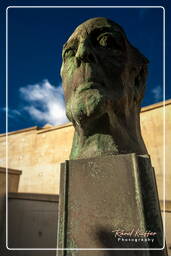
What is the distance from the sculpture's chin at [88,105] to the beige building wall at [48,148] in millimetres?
5525

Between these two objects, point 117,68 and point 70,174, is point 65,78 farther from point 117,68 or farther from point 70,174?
point 70,174

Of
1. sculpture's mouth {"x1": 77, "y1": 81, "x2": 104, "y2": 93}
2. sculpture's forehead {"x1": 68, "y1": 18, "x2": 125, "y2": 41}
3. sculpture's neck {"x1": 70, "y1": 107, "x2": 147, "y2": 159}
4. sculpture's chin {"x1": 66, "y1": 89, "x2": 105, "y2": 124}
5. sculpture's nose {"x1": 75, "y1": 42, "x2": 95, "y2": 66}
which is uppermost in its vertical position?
sculpture's forehead {"x1": 68, "y1": 18, "x2": 125, "y2": 41}

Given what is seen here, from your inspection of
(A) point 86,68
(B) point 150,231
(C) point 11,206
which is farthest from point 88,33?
(C) point 11,206

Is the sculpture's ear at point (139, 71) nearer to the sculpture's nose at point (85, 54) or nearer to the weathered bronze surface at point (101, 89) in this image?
the weathered bronze surface at point (101, 89)

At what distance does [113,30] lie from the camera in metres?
1.78

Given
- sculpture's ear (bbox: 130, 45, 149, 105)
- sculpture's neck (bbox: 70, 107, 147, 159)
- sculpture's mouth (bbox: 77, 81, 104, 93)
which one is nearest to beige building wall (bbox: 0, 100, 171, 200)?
sculpture's ear (bbox: 130, 45, 149, 105)

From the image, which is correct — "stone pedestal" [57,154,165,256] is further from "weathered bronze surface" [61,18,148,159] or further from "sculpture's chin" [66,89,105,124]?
"sculpture's chin" [66,89,105,124]

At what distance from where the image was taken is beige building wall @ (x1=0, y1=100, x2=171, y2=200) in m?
6.76

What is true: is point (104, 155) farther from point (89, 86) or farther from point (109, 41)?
point (109, 41)

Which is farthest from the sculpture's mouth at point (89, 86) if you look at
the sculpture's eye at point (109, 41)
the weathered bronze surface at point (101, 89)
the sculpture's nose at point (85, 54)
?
the sculpture's eye at point (109, 41)

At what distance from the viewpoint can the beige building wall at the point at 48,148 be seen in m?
6.76

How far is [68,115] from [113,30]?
86 centimetres

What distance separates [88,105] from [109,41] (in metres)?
0.70

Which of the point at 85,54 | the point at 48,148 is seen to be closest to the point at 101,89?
the point at 85,54
